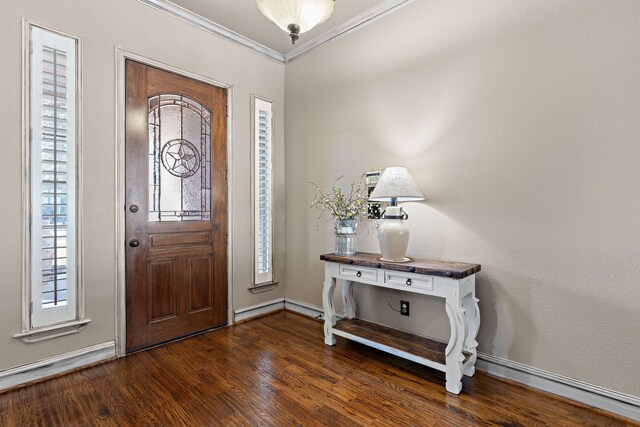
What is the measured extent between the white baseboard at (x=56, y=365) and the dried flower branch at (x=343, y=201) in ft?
6.67

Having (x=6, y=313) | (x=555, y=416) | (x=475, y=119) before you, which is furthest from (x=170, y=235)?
(x=555, y=416)

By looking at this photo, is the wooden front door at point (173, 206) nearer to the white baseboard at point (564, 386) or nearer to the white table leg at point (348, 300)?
the white table leg at point (348, 300)

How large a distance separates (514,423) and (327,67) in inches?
124

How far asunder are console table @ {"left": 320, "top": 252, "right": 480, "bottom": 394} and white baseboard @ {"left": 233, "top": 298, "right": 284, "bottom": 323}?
985 mm

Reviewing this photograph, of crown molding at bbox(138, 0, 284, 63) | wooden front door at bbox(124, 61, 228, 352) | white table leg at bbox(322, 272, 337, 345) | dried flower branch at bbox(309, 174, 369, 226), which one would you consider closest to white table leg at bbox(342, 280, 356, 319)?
white table leg at bbox(322, 272, 337, 345)

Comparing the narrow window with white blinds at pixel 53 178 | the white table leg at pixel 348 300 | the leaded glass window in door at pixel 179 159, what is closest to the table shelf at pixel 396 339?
the white table leg at pixel 348 300

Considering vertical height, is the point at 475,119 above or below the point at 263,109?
below

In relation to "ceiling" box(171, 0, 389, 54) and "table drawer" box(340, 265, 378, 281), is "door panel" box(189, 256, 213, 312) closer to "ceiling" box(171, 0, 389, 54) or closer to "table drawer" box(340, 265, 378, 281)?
"table drawer" box(340, 265, 378, 281)

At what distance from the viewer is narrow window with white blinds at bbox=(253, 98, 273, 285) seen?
346 cm

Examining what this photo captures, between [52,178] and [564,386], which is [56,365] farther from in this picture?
[564,386]

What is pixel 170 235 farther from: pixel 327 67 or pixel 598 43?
pixel 598 43

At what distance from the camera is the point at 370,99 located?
9.53 ft

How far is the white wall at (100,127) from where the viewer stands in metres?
2.06

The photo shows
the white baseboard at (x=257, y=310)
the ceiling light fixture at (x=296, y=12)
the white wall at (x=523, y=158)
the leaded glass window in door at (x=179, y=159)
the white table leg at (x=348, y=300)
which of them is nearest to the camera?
the ceiling light fixture at (x=296, y=12)
